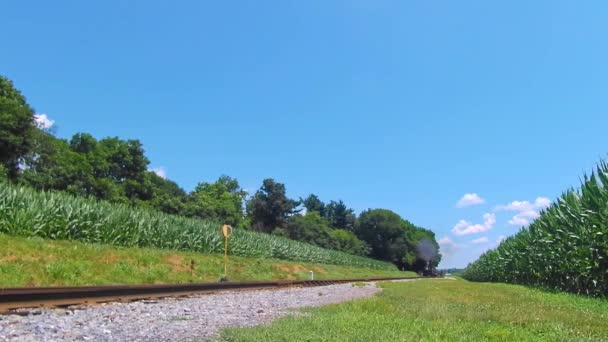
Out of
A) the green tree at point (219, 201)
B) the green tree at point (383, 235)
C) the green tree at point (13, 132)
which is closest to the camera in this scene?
the green tree at point (13, 132)

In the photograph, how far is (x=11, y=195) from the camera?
15.8 meters

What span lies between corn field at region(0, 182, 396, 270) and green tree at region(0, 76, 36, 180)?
1244 centimetres

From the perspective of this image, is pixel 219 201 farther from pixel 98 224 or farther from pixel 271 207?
pixel 98 224

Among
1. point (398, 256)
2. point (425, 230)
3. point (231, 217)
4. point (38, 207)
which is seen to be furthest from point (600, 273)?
point (425, 230)

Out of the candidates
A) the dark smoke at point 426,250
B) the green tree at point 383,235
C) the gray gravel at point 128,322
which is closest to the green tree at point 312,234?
the green tree at point 383,235

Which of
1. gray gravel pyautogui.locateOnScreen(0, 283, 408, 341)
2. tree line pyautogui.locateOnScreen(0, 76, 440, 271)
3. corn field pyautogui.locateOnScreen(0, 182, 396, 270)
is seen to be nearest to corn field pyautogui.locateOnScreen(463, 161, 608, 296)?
gray gravel pyautogui.locateOnScreen(0, 283, 408, 341)

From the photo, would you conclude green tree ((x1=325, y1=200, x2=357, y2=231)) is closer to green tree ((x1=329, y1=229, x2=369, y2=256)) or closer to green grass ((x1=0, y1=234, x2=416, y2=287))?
green tree ((x1=329, y1=229, x2=369, y2=256))

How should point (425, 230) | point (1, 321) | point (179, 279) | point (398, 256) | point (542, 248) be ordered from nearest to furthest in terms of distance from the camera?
point (1, 321), point (179, 279), point (542, 248), point (398, 256), point (425, 230)

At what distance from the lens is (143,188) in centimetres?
4878

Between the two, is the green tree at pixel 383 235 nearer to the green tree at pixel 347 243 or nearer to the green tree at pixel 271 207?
the green tree at pixel 347 243

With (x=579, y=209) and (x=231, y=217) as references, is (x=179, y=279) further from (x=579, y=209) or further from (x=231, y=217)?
(x=231, y=217)

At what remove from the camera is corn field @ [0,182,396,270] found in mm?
15734

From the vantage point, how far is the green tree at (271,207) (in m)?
81.4

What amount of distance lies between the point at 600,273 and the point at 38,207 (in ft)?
56.9
